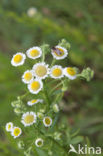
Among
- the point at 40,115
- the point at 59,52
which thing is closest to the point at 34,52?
the point at 59,52

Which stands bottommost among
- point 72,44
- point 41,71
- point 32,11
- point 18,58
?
point 41,71

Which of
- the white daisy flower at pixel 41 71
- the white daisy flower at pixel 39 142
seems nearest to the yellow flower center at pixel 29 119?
the white daisy flower at pixel 39 142

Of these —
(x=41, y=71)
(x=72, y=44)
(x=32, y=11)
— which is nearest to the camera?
(x=41, y=71)

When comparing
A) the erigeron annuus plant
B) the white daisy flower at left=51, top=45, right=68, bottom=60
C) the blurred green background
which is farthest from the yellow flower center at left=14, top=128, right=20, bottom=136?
the blurred green background

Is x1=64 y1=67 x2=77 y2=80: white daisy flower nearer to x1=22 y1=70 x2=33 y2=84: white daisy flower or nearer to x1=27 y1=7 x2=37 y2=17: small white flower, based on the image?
x1=22 y1=70 x2=33 y2=84: white daisy flower

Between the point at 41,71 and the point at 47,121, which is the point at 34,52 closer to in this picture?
the point at 41,71

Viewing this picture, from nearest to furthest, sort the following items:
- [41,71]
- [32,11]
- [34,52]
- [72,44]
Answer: [41,71] < [34,52] < [72,44] < [32,11]

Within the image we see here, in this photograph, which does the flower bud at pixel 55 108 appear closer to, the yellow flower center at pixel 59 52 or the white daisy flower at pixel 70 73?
the white daisy flower at pixel 70 73
